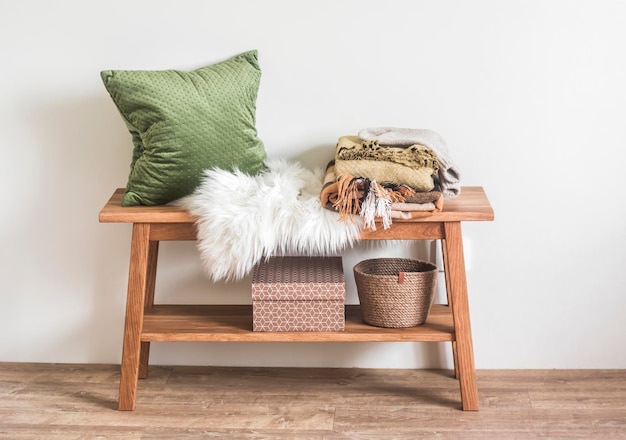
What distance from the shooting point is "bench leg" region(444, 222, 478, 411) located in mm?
2299

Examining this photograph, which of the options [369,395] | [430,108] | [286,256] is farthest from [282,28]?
[369,395]

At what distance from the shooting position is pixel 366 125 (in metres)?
2.58

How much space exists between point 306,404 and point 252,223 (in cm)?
59

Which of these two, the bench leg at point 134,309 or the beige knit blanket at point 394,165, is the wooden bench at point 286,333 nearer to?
the bench leg at point 134,309

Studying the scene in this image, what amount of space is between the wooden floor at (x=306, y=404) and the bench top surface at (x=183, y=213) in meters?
0.57

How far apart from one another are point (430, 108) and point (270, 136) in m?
0.50

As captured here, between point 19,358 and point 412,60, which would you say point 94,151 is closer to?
point 19,358

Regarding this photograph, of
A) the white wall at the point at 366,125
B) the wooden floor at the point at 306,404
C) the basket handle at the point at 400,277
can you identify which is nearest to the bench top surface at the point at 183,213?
the basket handle at the point at 400,277

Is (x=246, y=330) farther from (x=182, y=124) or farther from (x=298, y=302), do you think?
(x=182, y=124)

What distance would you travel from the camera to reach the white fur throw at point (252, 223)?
227cm

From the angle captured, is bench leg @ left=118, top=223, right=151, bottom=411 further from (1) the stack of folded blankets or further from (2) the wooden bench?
(1) the stack of folded blankets

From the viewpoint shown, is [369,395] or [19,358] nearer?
[369,395]

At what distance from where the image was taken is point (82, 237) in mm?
2725

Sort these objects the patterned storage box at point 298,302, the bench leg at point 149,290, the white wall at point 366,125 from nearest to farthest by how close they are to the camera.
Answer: the patterned storage box at point 298,302 → the white wall at point 366,125 → the bench leg at point 149,290
